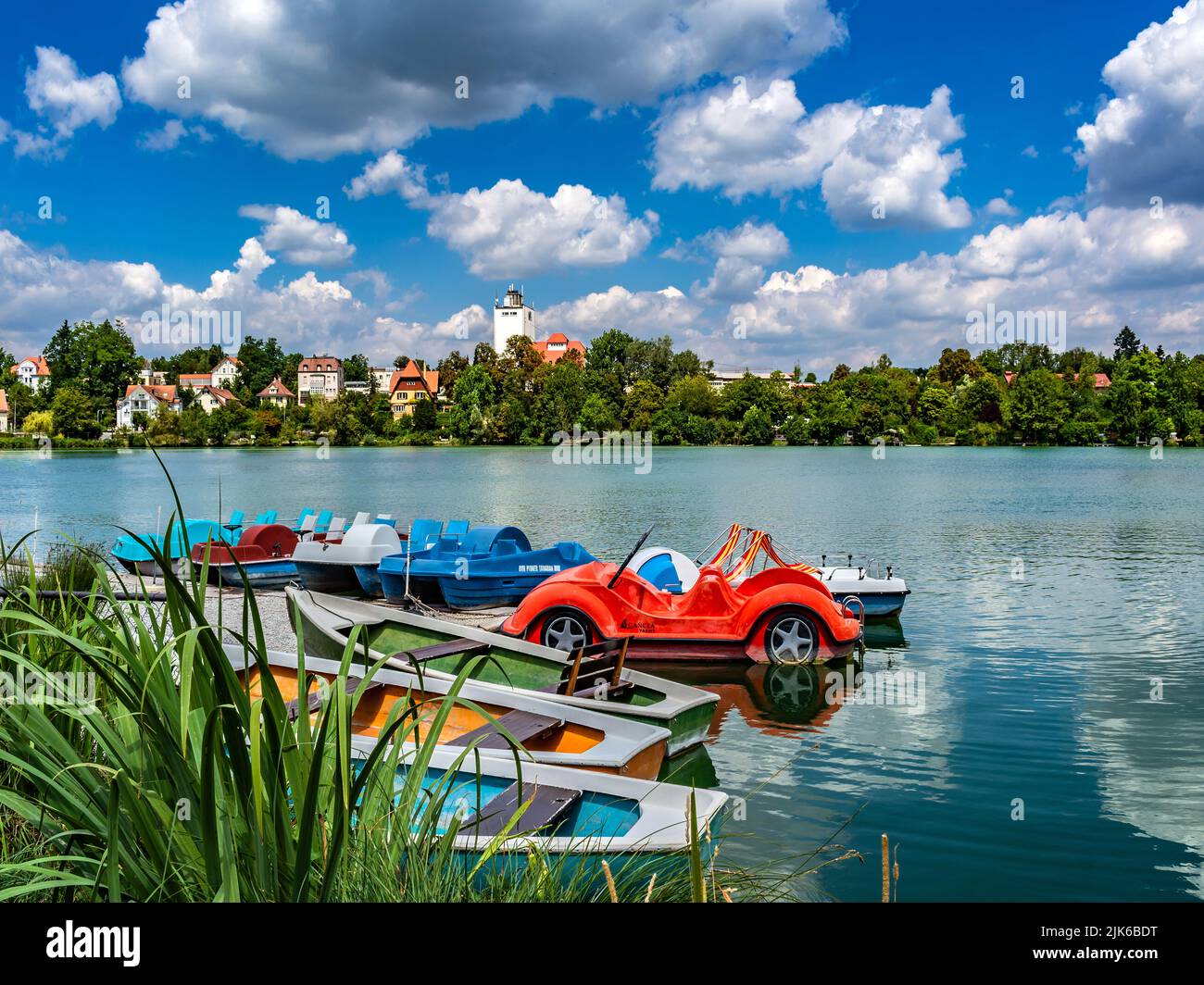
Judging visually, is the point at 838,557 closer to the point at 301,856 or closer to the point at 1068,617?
the point at 1068,617

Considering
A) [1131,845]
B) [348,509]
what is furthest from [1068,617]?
[348,509]

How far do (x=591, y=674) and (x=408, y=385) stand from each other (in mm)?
158048

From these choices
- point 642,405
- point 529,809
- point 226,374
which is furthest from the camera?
point 226,374

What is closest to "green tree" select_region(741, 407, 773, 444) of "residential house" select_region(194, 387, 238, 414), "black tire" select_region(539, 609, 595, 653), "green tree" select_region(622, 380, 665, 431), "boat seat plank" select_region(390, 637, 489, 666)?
"green tree" select_region(622, 380, 665, 431)

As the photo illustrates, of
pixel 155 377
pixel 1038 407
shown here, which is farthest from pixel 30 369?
pixel 1038 407

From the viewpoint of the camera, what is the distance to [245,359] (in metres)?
169

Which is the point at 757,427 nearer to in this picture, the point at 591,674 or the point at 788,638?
the point at 788,638

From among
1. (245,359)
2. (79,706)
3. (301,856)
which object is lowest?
(301,856)

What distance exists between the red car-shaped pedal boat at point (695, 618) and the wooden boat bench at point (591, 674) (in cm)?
314

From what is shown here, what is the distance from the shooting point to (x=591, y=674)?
7.88m

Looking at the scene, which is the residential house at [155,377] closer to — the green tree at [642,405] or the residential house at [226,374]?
the residential house at [226,374]

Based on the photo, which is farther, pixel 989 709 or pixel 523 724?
pixel 989 709

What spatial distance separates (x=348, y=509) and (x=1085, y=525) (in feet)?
90.3

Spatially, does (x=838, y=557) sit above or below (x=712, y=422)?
below
